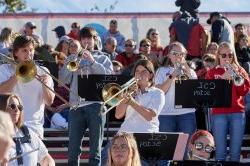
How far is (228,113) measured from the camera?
34.5ft

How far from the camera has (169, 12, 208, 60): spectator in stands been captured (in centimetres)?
1404

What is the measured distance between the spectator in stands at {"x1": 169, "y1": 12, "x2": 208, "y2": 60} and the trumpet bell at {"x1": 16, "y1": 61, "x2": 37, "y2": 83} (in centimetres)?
599

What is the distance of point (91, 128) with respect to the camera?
970 centimetres

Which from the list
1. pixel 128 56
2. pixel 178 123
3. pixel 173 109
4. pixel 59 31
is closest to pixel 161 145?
pixel 173 109

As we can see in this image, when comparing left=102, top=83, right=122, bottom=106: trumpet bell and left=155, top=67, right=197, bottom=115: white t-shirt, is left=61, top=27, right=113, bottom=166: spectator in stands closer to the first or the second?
left=102, top=83, right=122, bottom=106: trumpet bell

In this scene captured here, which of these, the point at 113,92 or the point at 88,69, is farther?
the point at 88,69

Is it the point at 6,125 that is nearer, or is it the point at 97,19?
the point at 6,125

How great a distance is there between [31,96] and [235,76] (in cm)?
301

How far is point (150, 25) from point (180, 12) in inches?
82.1

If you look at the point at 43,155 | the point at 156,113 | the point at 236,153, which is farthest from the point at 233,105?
the point at 43,155

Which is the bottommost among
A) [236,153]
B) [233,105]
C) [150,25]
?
[236,153]

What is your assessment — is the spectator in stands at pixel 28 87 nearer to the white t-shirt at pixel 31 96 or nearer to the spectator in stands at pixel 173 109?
the white t-shirt at pixel 31 96

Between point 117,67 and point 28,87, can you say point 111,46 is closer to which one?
point 117,67

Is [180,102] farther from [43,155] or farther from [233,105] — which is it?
[43,155]
